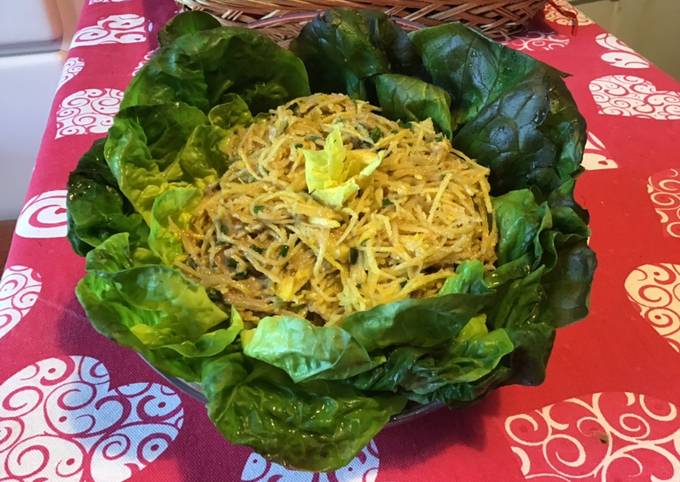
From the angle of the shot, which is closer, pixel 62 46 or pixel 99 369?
pixel 99 369

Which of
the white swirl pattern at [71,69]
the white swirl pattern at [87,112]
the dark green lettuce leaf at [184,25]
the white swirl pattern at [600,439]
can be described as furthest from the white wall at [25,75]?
the white swirl pattern at [600,439]

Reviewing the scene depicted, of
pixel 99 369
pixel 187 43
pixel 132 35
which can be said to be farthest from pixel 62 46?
pixel 99 369

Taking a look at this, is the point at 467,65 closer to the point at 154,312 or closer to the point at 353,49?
the point at 353,49

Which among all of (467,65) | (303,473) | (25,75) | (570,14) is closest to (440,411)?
(303,473)

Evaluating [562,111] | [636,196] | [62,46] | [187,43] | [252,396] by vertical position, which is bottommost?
[62,46]

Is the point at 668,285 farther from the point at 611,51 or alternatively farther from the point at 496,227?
the point at 611,51

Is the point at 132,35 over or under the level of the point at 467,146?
under

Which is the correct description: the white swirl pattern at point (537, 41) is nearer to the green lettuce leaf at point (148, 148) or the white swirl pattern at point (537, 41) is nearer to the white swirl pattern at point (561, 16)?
the white swirl pattern at point (561, 16)
